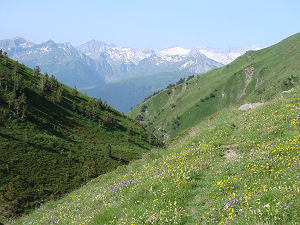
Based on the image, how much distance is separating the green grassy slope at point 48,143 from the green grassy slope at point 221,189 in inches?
1193

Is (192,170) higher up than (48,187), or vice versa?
(192,170)

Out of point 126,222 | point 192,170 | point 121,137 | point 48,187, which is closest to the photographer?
point 126,222

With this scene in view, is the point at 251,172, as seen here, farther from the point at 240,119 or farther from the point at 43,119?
the point at 43,119

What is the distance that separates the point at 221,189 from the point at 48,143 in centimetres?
5398

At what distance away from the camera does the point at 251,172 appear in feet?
28.9

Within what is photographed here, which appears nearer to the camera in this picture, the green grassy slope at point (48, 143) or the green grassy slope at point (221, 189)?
the green grassy slope at point (221, 189)

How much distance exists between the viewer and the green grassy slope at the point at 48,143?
132 feet

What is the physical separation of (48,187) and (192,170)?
4077 centimetres

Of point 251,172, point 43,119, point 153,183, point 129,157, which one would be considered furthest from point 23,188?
point 251,172

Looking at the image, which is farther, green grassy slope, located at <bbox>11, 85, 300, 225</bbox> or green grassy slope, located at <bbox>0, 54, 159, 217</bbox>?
green grassy slope, located at <bbox>0, 54, 159, 217</bbox>

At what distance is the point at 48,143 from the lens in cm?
5412

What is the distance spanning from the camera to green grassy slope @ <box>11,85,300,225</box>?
6.55 metres

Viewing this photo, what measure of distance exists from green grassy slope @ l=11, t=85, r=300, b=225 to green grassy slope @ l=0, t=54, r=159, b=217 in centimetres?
3031

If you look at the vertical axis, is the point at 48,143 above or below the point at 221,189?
above
